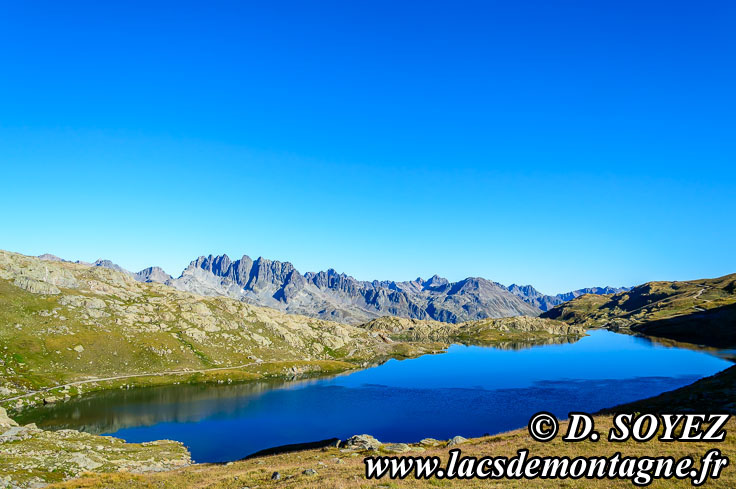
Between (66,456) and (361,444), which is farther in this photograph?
(361,444)

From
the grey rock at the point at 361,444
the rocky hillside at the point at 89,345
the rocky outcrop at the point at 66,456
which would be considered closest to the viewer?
the rocky outcrop at the point at 66,456

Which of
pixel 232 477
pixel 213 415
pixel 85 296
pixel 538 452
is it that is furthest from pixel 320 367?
pixel 538 452

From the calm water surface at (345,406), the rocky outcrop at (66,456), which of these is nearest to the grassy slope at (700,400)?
the calm water surface at (345,406)

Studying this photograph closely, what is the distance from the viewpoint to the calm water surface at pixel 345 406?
9100cm

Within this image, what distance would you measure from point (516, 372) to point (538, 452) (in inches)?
6351

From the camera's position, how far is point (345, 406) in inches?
4764

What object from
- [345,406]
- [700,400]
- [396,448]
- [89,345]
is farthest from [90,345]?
[700,400]

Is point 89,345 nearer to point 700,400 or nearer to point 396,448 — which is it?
point 396,448

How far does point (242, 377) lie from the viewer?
16362cm

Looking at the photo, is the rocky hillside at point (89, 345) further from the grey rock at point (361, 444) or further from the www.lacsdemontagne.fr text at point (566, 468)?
Result: the www.lacsdemontagne.fr text at point (566, 468)

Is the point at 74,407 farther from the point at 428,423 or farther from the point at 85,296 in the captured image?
the point at 428,423

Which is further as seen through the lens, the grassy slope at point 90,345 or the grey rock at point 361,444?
the grassy slope at point 90,345

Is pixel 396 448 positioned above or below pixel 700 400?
below

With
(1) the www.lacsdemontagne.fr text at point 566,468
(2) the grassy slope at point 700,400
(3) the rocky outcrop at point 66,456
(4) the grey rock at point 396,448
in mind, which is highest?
(1) the www.lacsdemontagne.fr text at point 566,468
